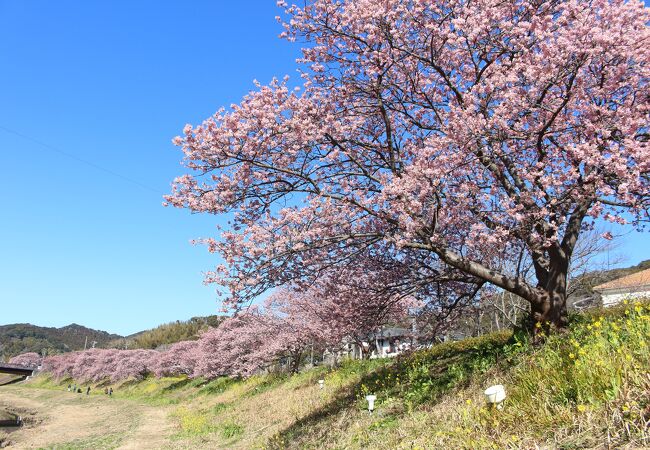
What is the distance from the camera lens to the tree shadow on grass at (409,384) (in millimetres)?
8867

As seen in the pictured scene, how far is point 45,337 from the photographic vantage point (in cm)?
16788

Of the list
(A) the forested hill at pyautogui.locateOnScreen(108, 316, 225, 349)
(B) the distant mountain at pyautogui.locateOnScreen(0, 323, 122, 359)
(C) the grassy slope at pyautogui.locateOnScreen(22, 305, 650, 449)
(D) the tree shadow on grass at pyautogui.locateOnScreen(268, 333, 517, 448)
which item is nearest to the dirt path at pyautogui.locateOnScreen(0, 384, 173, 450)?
(C) the grassy slope at pyautogui.locateOnScreen(22, 305, 650, 449)

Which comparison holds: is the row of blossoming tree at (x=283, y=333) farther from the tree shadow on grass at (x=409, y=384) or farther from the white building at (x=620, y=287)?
the white building at (x=620, y=287)

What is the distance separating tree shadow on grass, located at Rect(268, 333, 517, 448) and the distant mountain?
149 meters

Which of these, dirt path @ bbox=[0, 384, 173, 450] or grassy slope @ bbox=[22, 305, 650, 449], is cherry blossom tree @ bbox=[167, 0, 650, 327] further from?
dirt path @ bbox=[0, 384, 173, 450]

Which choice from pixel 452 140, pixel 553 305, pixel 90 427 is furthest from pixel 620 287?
pixel 90 427

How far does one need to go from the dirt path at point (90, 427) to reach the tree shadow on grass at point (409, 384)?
7903 millimetres

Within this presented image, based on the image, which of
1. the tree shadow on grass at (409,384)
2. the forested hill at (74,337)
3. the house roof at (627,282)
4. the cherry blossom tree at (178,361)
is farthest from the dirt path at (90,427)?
the forested hill at (74,337)

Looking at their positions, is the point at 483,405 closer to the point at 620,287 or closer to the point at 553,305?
the point at 553,305

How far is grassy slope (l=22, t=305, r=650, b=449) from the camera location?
439 centimetres

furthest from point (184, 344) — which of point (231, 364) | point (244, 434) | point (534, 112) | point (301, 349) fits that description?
point (534, 112)

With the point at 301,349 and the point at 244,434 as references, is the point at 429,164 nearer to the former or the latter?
the point at 244,434

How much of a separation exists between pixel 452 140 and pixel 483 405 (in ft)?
13.6

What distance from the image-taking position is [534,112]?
8094 millimetres
